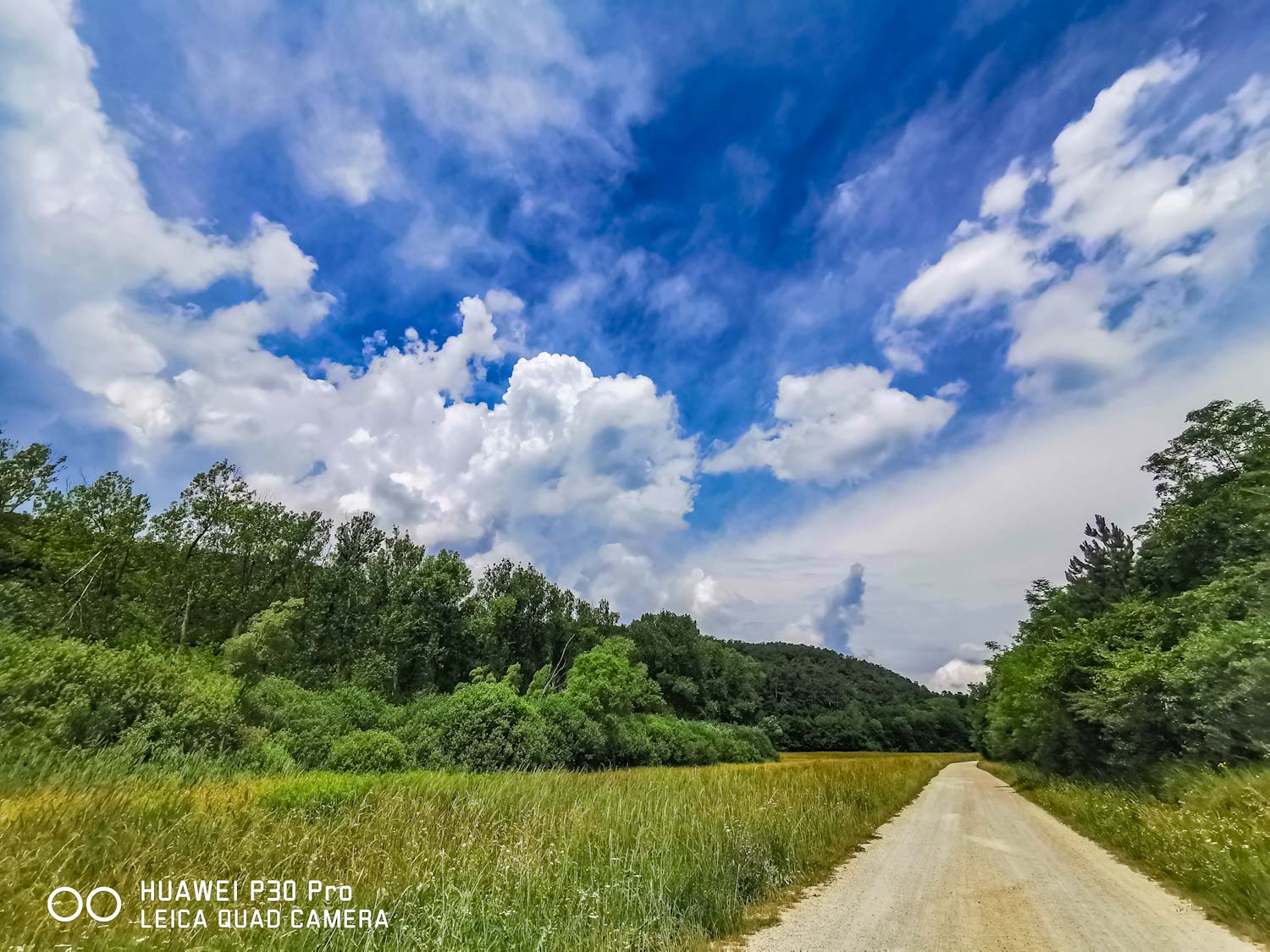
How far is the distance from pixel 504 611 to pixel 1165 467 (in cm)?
5620

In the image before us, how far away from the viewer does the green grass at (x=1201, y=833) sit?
762 centimetres

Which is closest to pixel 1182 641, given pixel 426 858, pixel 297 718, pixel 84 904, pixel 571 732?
pixel 426 858

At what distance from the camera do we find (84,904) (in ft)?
13.1

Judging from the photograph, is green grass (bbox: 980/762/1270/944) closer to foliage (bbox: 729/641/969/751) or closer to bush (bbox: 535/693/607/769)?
bush (bbox: 535/693/607/769)

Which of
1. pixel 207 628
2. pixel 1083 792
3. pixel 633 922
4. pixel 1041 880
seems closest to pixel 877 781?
pixel 1083 792

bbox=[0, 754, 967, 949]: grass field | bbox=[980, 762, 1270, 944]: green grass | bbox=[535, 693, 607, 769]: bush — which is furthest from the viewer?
bbox=[535, 693, 607, 769]: bush

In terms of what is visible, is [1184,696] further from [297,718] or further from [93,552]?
[93,552]

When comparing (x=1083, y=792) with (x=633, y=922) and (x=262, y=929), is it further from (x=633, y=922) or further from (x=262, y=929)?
(x=262, y=929)

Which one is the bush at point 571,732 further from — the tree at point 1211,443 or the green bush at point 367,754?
the tree at point 1211,443

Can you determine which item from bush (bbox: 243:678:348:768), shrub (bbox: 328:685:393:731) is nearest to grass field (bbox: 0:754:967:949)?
bush (bbox: 243:678:348:768)

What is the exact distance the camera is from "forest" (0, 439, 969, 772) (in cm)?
2033

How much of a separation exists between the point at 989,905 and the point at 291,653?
2094 inches

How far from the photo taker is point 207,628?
151 ft

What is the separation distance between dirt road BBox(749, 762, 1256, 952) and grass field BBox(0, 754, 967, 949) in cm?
92
